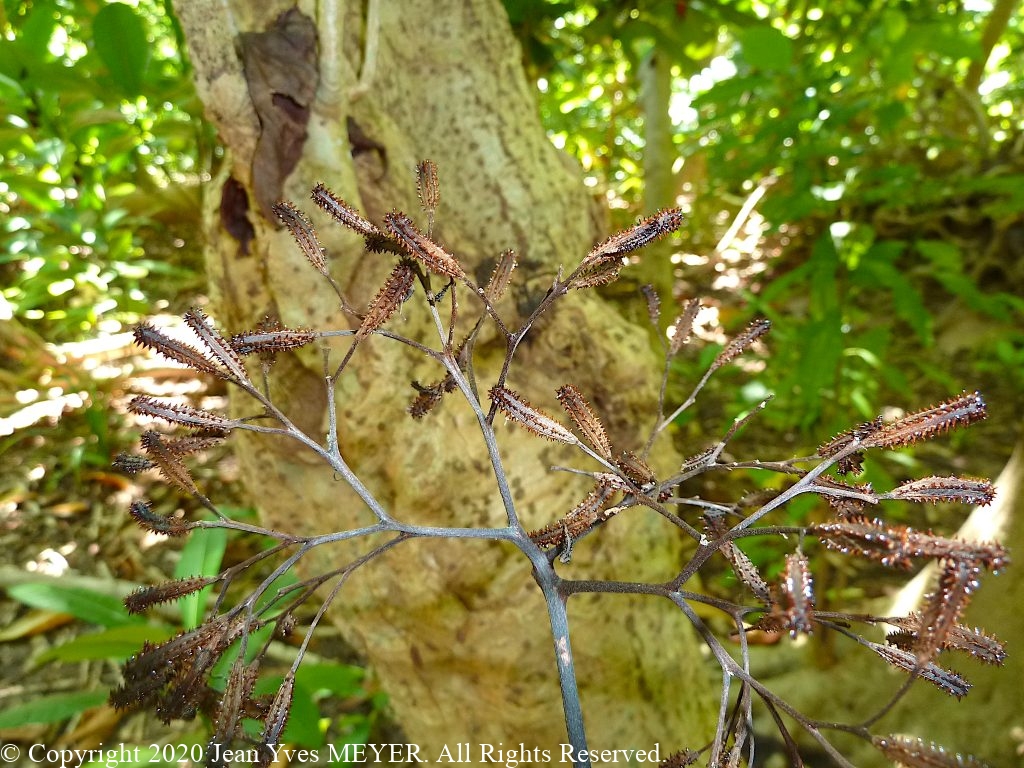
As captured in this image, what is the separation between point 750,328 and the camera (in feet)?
2.12

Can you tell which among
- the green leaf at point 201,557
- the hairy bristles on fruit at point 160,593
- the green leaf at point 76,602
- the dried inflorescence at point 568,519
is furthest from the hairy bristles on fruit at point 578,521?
the green leaf at point 76,602

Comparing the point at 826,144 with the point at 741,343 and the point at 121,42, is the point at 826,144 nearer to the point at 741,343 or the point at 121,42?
the point at 741,343

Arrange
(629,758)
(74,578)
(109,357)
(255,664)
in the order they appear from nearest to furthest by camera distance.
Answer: (255,664) < (629,758) < (74,578) < (109,357)

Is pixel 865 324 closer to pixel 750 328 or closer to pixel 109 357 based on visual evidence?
pixel 750 328

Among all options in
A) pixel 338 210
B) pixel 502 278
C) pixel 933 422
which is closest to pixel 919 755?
pixel 933 422

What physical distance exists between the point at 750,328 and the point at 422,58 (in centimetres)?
95

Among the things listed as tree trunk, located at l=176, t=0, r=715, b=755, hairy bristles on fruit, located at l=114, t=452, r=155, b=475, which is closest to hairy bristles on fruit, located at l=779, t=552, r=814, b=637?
hairy bristles on fruit, located at l=114, t=452, r=155, b=475

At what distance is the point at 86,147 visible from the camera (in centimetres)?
221

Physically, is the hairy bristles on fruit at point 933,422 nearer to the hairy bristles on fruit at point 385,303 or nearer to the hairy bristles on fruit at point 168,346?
the hairy bristles on fruit at point 385,303

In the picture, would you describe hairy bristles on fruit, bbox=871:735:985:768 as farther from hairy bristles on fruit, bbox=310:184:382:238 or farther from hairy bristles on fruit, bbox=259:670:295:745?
hairy bristles on fruit, bbox=310:184:382:238

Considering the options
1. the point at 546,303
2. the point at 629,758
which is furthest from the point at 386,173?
the point at 629,758

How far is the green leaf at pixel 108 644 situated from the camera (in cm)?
135

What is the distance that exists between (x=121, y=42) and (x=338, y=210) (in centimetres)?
102

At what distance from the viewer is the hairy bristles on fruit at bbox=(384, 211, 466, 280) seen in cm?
52
